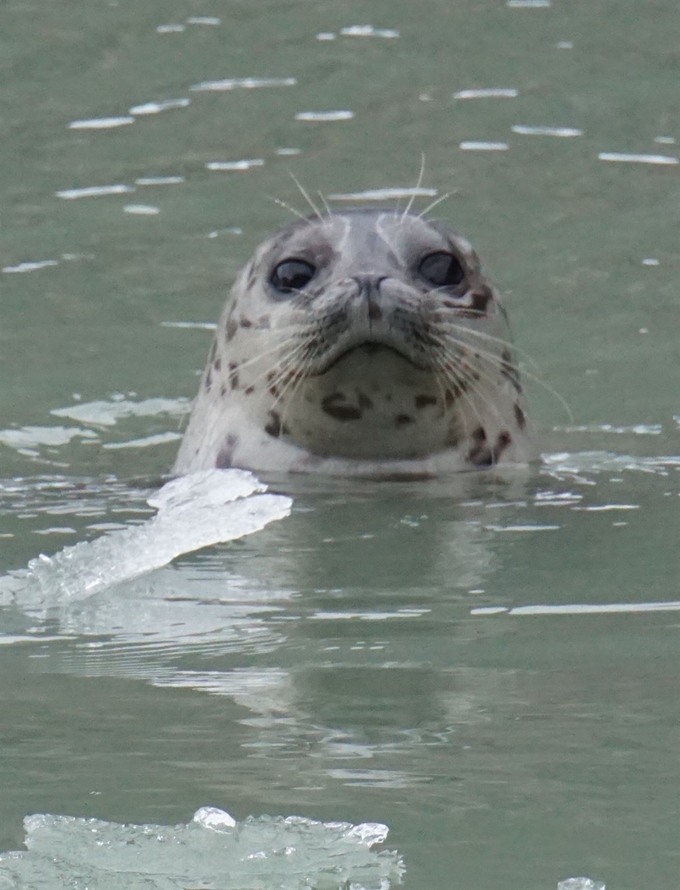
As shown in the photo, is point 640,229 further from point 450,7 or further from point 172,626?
point 172,626

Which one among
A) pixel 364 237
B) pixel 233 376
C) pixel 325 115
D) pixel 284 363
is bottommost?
pixel 325 115

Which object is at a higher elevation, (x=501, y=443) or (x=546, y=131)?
(x=501, y=443)

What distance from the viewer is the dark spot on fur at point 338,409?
17.0ft

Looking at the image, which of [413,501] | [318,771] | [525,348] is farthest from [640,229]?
[318,771]

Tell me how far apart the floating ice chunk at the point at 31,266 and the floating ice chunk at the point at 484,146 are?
2370 mm

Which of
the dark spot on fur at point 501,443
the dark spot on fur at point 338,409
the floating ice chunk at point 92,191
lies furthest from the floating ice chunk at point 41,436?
the floating ice chunk at point 92,191

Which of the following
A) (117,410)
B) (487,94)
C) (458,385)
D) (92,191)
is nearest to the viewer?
(458,385)

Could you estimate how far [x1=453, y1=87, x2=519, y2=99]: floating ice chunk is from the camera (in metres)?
10.6

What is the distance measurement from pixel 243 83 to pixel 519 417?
558 cm

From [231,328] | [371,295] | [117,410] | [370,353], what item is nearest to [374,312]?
[371,295]

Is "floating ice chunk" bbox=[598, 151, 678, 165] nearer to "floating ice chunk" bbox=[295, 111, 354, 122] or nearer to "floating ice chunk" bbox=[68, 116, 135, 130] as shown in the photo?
"floating ice chunk" bbox=[295, 111, 354, 122]

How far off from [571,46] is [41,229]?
3.51 m

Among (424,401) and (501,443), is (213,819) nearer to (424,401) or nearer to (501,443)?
(424,401)

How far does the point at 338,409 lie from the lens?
5223mm
